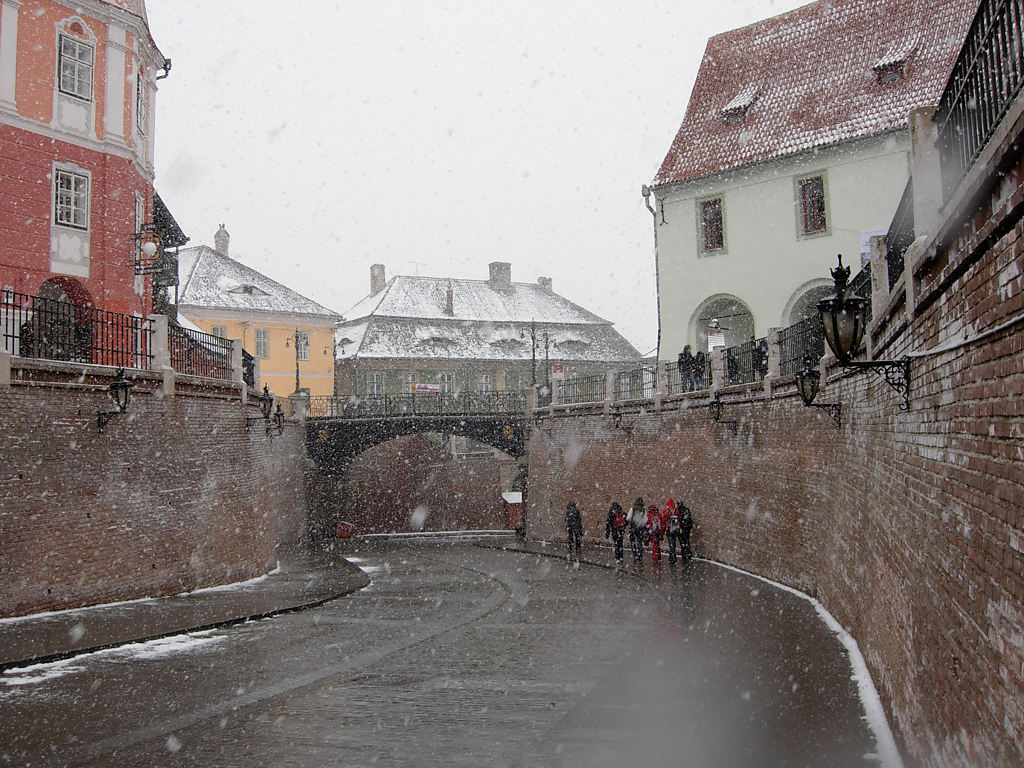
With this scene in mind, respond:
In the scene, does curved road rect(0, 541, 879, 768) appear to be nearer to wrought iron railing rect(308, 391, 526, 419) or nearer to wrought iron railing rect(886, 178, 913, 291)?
wrought iron railing rect(886, 178, 913, 291)

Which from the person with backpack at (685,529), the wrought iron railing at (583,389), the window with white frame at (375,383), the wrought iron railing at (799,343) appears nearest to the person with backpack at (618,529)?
the person with backpack at (685,529)

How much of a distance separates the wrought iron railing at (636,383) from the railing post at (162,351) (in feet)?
45.9

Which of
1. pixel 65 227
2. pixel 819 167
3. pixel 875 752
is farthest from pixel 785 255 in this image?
pixel 875 752

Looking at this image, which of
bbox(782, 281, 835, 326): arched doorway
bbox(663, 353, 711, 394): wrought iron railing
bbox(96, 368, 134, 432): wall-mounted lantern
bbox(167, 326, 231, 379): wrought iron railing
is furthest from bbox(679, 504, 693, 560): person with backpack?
bbox(96, 368, 134, 432): wall-mounted lantern

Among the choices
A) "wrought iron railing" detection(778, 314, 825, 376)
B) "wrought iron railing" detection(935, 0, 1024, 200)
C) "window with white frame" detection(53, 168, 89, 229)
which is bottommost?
"wrought iron railing" detection(778, 314, 825, 376)

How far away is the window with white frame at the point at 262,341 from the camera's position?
55188 mm

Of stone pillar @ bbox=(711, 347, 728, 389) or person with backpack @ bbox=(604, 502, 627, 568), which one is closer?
stone pillar @ bbox=(711, 347, 728, 389)

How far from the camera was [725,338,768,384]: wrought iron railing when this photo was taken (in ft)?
66.2

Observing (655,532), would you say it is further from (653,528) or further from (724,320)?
(724,320)

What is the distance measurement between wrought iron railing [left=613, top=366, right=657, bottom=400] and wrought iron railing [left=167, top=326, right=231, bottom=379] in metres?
11.9

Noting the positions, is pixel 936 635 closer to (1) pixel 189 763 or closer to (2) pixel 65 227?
(1) pixel 189 763

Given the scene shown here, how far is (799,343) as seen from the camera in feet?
57.7

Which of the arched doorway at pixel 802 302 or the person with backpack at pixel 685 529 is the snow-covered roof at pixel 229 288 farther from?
the person with backpack at pixel 685 529

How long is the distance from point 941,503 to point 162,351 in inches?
576
